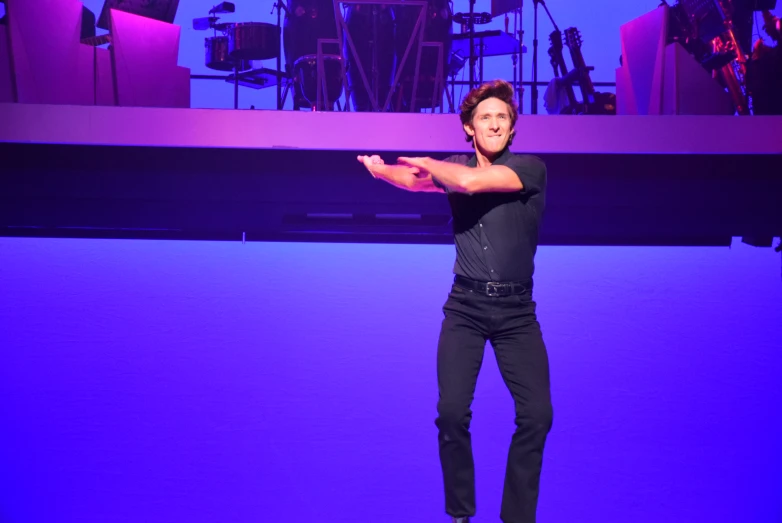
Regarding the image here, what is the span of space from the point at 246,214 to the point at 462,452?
3222 millimetres

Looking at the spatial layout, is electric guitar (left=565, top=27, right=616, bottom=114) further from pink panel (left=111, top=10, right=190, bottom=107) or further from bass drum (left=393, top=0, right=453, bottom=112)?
pink panel (left=111, top=10, right=190, bottom=107)

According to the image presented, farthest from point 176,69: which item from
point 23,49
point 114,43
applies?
point 23,49

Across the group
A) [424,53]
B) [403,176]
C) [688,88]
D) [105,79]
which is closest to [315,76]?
[424,53]

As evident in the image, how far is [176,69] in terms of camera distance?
4.95 meters

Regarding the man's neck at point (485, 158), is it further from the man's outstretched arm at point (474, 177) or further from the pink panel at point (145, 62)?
the pink panel at point (145, 62)

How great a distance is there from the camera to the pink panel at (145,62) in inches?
185

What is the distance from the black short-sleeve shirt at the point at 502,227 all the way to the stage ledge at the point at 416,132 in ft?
5.86

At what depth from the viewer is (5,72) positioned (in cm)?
442

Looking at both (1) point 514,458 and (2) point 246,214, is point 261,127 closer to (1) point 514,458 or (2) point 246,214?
(2) point 246,214

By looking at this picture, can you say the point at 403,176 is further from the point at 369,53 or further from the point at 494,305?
the point at 369,53

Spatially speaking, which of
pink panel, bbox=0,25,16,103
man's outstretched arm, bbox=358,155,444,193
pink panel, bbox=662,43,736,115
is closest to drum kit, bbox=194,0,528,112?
pink panel, bbox=662,43,736,115

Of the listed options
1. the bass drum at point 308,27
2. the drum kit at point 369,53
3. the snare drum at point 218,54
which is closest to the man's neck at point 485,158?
the drum kit at point 369,53

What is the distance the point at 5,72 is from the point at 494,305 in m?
3.27

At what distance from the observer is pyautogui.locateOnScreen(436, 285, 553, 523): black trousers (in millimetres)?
2449
